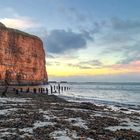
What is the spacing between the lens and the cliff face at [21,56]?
337ft

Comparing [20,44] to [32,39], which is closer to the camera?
[20,44]

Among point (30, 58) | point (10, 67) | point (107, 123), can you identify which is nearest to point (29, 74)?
point (30, 58)

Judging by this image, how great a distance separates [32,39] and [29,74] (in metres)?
14.8

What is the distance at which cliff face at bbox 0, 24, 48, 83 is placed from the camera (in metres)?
103

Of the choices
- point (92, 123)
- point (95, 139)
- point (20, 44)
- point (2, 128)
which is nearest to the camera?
point (95, 139)

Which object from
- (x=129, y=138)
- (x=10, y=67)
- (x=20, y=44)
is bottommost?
(x=129, y=138)

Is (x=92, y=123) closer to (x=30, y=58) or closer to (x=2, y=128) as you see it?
(x=2, y=128)

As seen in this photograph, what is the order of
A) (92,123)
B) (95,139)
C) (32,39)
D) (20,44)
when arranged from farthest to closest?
(32,39) < (20,44) < (92,123) < (95,139)

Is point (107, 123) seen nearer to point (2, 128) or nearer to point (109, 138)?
point (109, 138)

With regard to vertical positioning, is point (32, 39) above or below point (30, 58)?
above

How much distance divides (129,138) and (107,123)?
3570mm

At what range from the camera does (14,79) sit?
4122 inches

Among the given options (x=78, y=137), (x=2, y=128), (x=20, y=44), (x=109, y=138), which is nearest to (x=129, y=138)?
(x=109, y=138)

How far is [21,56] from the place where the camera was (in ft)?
371
